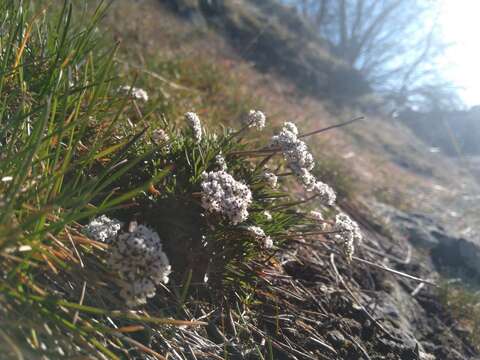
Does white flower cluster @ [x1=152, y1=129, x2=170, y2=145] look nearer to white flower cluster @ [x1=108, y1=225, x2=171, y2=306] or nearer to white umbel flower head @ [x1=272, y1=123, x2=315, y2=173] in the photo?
white umbel flower head @ [x1=272, y1=123, x2=315, y2=173]

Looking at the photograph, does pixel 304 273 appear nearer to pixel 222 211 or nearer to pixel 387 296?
pixel 387 296

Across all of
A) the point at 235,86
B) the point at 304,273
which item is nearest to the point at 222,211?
the point at 304,273

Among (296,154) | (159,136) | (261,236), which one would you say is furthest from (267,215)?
Answer: (159,136)

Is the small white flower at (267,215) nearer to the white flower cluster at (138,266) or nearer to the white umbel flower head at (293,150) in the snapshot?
the white umbel flower head at (293,150)

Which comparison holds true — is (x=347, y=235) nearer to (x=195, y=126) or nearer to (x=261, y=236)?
(x=261, y=236)

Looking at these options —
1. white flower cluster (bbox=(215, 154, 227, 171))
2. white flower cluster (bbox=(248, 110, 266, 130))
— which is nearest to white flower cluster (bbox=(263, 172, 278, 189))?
white flower cluster (bbox=(215, 154, 227, 171))

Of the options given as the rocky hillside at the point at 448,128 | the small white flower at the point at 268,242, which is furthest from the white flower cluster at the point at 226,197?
the rocky hillside at the point at 448,128
